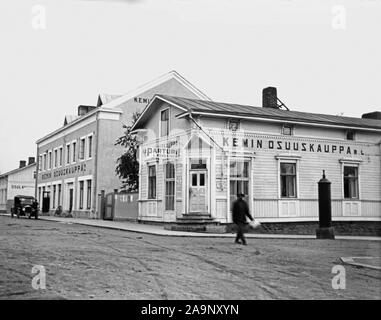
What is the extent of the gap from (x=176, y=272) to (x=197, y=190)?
9.95 meters

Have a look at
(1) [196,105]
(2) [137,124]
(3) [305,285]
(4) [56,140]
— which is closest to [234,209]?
(3) [305,285]

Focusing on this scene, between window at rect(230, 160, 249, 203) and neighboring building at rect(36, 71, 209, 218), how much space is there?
9.35 meters

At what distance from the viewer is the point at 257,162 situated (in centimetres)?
1709

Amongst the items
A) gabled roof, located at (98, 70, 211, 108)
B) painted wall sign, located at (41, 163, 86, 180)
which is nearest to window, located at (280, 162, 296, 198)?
gabled roof, located at (98, 70, 211, 108)

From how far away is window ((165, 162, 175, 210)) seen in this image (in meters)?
18.0

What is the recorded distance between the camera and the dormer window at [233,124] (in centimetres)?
1688

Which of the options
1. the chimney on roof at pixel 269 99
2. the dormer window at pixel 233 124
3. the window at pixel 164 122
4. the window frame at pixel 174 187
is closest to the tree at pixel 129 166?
the window at pixel 164 122

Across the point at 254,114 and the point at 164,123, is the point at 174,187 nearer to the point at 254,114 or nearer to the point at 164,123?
the point at 164,123

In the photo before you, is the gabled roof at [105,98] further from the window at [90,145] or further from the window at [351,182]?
the window at [351,182]

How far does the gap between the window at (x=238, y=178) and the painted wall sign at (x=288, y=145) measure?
62cm

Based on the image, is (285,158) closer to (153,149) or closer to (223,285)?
(153,149)

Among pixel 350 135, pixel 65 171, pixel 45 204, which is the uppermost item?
pixel 350 135

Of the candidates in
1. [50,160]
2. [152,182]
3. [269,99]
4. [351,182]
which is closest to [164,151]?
[152,182]

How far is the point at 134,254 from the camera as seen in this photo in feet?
29.0
